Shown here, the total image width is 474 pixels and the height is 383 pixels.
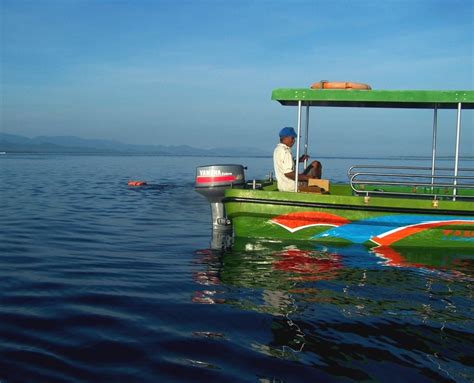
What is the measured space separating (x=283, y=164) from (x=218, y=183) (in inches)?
49.0

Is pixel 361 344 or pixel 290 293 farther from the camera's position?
pixel 290 293

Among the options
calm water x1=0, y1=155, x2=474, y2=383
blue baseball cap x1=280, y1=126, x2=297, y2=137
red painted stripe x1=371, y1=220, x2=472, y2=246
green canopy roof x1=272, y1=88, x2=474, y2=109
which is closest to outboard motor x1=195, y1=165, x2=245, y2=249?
calm water x1=0, y1=155, x2=474, y2=383

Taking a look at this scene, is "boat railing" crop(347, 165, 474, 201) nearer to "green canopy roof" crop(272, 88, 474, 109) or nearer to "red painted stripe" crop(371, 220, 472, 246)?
"red painted stripe" crop(371, 220, 472, 246)

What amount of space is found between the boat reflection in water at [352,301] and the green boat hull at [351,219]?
206 millimetres

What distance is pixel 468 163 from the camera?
60062 mm

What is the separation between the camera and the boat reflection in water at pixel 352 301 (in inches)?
165

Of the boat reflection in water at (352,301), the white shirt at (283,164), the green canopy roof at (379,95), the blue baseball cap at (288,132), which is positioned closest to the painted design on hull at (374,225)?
the boat reflection in water at (352,301)

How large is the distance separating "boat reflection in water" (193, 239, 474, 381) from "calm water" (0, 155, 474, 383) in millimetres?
18

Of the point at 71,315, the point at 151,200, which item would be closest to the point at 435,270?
the point at 71,315

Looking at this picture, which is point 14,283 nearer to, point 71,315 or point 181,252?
point 71,315

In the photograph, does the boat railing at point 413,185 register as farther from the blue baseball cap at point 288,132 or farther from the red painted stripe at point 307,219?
the blue baseball cap at point 288,132

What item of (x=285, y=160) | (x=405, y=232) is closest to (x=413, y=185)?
(x=405, y=232)

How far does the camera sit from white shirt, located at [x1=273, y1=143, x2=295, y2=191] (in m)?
8.74

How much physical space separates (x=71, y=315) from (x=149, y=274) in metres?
1.80
